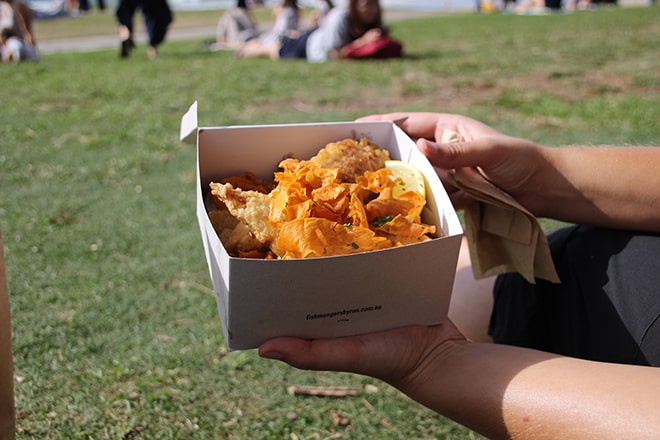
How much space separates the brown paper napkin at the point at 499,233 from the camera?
168 centimetres

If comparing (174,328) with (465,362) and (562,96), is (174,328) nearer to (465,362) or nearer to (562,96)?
(465,362)

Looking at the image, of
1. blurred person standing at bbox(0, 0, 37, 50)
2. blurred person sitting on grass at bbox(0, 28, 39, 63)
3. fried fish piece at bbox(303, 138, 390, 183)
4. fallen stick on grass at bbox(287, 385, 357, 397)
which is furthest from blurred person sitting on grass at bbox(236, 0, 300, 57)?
fried fish piece at bbox(303, 138, 390, 183)

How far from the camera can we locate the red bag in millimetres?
8500

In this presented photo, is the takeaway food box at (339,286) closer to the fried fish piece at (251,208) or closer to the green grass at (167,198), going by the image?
the fried fish piece at (251,208)

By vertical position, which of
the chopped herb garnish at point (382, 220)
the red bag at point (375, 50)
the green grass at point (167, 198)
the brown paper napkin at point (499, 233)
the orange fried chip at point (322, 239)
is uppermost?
the orange fried chip at point (322, 239)

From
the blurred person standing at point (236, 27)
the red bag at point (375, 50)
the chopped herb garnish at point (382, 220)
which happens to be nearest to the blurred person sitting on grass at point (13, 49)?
the blurred person standing at point (236, 27)

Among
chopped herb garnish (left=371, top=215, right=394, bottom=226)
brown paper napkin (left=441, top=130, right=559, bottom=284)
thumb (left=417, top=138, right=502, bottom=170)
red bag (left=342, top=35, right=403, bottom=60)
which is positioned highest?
thumb (left=417, top=138, right=502, bottom=170)

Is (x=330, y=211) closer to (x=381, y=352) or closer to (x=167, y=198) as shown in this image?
(x=381, y=352)

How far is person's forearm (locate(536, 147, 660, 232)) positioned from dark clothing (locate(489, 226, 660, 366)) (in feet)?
0.15

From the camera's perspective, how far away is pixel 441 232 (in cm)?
144

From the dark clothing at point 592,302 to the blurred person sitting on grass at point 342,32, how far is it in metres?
7.35

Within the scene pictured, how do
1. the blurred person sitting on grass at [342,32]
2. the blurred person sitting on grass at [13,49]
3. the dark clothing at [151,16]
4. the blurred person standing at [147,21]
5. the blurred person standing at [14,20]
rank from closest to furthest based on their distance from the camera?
the blurred person sitting on grass at [342,32]
the blurred person sitting on grass at [13,49]
the blurred person standing at [14,20]
the blurred person standing at [147,21]
the dark clothing at [151,16]

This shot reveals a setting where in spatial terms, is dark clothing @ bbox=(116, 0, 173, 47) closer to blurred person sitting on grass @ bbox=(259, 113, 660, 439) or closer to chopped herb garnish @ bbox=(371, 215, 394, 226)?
blurred person sitting on grass @ bbox=(259, 113, 660, 439)

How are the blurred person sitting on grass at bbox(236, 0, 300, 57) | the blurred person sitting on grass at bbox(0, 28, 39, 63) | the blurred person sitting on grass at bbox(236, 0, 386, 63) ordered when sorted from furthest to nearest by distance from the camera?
the blurred person sitting on grass at bbox(236, 0, 300, 57), the blurred person sitting on grass at bbox(0, 28, 39, 63), the blurred person sitting on grass at bbox(236, 0, 386, 63)
